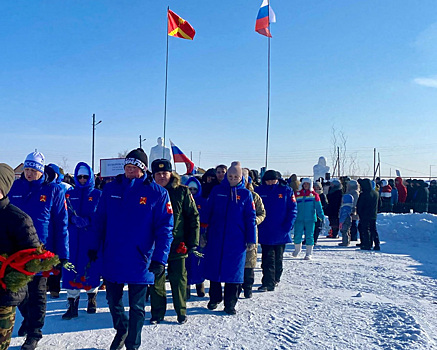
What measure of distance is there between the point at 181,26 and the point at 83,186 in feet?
36.8

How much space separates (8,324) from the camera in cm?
279

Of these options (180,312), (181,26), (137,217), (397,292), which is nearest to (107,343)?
(180,312)

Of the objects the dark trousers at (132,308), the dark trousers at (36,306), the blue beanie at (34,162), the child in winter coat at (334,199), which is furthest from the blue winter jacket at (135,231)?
the child in winter coat at (334,199)

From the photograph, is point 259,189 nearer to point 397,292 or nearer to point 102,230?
point 397,292

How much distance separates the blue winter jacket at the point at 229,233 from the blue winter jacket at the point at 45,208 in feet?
6.26

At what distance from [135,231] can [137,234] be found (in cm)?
3

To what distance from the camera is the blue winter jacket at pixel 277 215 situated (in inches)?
265

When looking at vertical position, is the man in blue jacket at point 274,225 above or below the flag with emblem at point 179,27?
below

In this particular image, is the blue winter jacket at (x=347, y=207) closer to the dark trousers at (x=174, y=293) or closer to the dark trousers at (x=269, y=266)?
the dark trousers at (x=269, y=266)

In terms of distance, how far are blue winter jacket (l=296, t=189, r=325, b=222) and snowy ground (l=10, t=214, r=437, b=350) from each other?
137 centimetres

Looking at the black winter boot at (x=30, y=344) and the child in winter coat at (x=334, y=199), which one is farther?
the child in winter coat at (x=334, y=199)

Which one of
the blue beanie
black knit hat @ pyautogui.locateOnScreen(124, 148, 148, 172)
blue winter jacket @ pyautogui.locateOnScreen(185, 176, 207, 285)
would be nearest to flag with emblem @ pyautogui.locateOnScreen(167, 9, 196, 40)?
blue winter jacket @ pyautogui.locateOnScreen(185, 176, 207, 285)

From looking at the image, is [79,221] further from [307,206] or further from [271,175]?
[307,206]

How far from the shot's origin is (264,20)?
1717 cm
